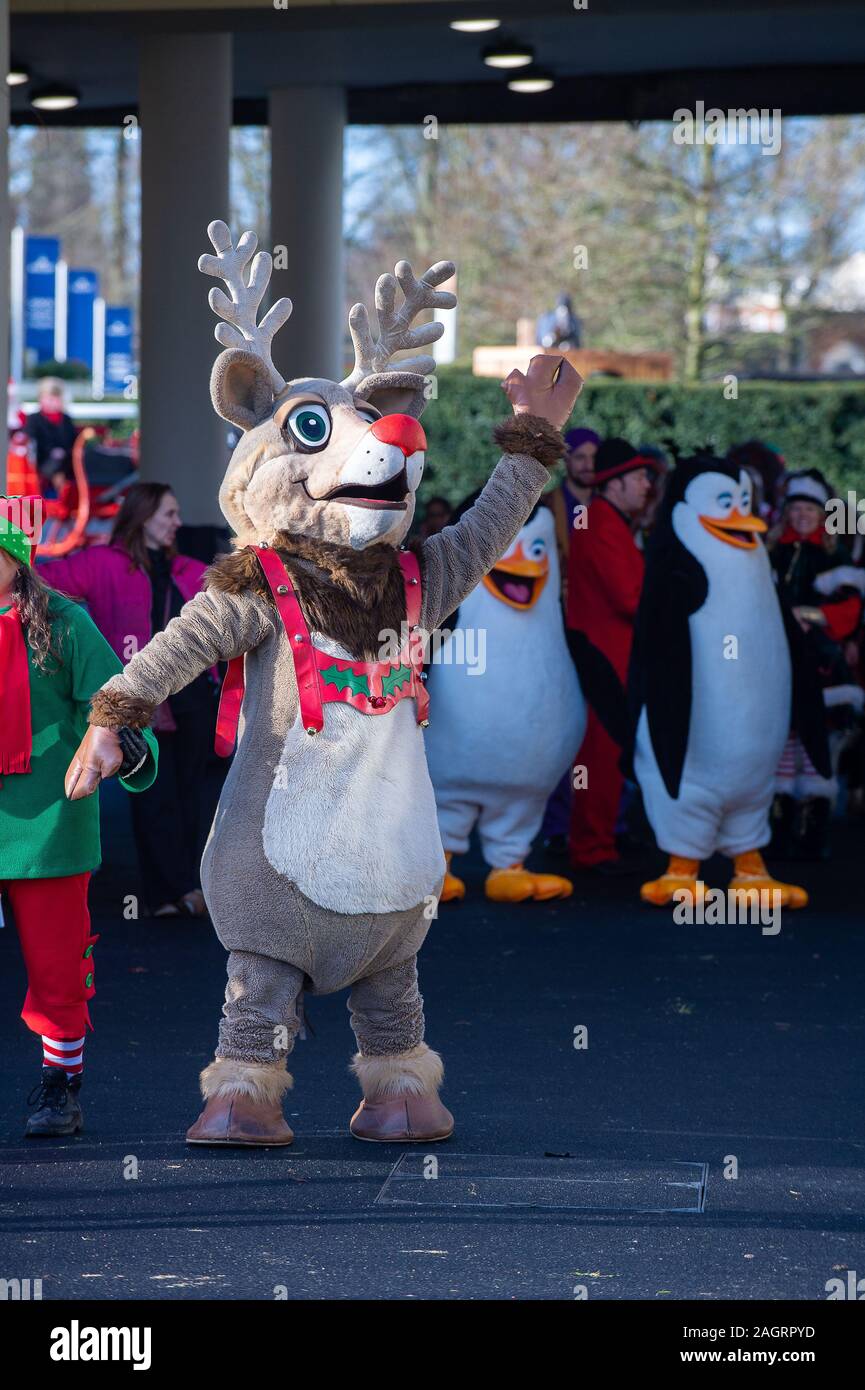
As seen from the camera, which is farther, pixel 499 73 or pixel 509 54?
pixel 499 73

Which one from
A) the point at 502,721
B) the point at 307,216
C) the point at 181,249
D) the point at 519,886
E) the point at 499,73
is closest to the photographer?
the point at 502,721

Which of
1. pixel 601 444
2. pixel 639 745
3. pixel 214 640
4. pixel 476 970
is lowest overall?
pixel 476 970

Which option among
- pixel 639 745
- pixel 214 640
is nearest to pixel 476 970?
pixel 639 745

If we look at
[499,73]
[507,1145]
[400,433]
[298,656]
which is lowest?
[507,1145]

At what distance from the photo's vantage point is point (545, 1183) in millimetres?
4730

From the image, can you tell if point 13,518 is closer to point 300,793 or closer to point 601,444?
point 300,793

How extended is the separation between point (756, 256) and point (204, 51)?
56.7 ft

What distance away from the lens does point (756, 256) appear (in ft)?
90.3

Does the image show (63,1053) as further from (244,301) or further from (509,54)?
(509,54)

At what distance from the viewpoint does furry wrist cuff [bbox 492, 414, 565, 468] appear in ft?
16.9

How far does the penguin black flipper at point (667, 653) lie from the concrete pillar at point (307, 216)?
17.7ft

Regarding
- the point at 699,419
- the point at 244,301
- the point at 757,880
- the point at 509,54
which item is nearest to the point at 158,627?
the point at 757,880

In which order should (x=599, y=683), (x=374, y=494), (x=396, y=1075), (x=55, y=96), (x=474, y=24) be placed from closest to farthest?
(x=374, y=494) < (x=396, y=1075) < (x=599, y=683) < (x=474, y=24) < (x=55, y=96)

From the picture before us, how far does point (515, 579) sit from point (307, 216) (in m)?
5.77
